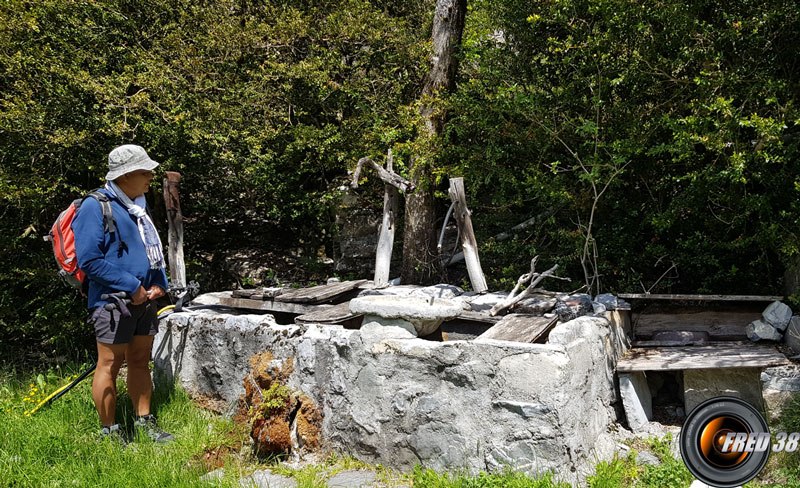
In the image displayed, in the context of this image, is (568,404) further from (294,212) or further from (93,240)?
(294,212)

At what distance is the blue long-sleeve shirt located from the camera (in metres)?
3.63

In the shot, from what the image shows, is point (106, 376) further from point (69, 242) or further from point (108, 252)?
point (69, 242)

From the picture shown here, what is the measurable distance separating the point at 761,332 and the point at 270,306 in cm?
440

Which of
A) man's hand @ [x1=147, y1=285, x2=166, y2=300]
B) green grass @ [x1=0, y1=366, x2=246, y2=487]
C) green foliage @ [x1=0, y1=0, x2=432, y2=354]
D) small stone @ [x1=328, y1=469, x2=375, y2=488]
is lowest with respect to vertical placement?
small stone @ [x1=328, y1=469, x2=375, y2=488]

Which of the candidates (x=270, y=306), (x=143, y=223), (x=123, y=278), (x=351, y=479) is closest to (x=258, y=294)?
(x=270, y=306)

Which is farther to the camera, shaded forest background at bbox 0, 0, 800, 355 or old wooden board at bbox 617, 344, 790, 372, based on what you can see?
shaded forest background at bbox 0, 0, 800, 355

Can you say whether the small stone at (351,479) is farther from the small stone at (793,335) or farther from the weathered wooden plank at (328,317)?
the small stone at (793,335)

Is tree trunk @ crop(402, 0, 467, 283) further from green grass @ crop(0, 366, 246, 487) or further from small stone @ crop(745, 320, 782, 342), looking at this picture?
small stone @ crop(745, 320, 782, 342)

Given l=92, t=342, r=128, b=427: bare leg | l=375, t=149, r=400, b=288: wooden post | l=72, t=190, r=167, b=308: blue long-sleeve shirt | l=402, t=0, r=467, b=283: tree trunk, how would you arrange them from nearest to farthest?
l=72, t=190, r=167, b=308: blue long-sleeve shirt < l=92, t=342, r=128, b=427: bare leg < l=375, t=149, r=400, b=288: wooden post < l=402, t=0, r=467, b=283: tree trunk

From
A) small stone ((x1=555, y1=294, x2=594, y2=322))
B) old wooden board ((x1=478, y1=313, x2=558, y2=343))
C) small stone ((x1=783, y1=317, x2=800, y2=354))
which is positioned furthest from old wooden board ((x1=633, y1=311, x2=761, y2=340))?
old wooden board ((x1=478, y1=313, x2=558, y2=343))

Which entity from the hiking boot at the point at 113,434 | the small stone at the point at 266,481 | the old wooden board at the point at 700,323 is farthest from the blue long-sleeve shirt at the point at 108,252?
the old wooden board at the point at 700,323

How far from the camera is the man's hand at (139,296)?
3.77 meters

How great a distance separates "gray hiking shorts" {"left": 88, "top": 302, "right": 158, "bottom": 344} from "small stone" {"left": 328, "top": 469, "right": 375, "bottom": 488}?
5.41ft

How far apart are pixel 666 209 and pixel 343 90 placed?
432 centimetres
